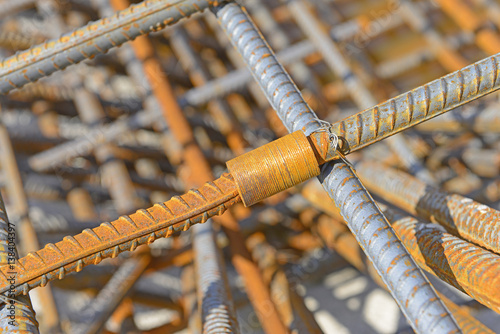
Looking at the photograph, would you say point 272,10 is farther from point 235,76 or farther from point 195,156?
point 195,156

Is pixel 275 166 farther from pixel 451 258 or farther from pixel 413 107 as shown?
pixel 451 258

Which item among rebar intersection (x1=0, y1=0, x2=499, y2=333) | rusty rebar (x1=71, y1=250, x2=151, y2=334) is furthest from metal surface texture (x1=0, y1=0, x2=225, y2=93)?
rusty rebar (x1=71, y1=250, x2=151, y2=334)

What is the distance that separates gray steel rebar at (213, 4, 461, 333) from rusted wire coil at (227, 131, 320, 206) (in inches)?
6.4

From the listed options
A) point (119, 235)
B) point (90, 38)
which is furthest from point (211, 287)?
point (90, 38)

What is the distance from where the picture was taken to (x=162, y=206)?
2.14 m

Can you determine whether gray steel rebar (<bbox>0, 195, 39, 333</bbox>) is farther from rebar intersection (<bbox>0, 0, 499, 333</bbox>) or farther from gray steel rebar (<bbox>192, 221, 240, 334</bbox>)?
gray steel rebar (<bbox>192, 221, 240, 334</bbox>)

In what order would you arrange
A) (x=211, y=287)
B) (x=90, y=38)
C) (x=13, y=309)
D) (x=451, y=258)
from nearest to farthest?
(x=13, y=309) < (x=451, y=258) < (x=90, y=38) < (x=211, y=287)

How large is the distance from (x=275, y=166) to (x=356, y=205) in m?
0.40

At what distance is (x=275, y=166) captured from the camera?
2082mm

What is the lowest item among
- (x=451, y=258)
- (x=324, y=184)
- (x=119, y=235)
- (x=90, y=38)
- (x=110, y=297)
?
(x=451, y=258)

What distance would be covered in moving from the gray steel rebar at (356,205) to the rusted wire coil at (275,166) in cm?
16

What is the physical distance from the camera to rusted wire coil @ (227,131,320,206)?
2.08 meters

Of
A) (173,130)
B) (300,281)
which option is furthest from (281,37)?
(300,281)

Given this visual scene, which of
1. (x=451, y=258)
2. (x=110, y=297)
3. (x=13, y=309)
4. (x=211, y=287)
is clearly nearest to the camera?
(x=13, y=309)
